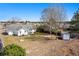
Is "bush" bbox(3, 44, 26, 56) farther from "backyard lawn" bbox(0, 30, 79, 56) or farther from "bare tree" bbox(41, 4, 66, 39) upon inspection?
"bare tree" bbox(41, 4, 66, 39)

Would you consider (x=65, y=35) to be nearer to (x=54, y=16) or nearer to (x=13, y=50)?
(x=54, y=16)

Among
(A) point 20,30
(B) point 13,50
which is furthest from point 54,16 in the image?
(B) point 13,50

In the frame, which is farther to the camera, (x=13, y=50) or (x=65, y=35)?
(x=65, y=35)

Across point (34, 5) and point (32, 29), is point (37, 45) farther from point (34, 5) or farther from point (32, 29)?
point (34, 5)

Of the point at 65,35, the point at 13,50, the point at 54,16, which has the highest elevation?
the point at 54,16

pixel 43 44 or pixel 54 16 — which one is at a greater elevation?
pixel 54 16

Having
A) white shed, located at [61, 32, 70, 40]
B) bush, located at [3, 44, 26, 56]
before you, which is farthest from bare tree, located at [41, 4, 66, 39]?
bush, located at [3, 44, 26, 56]
